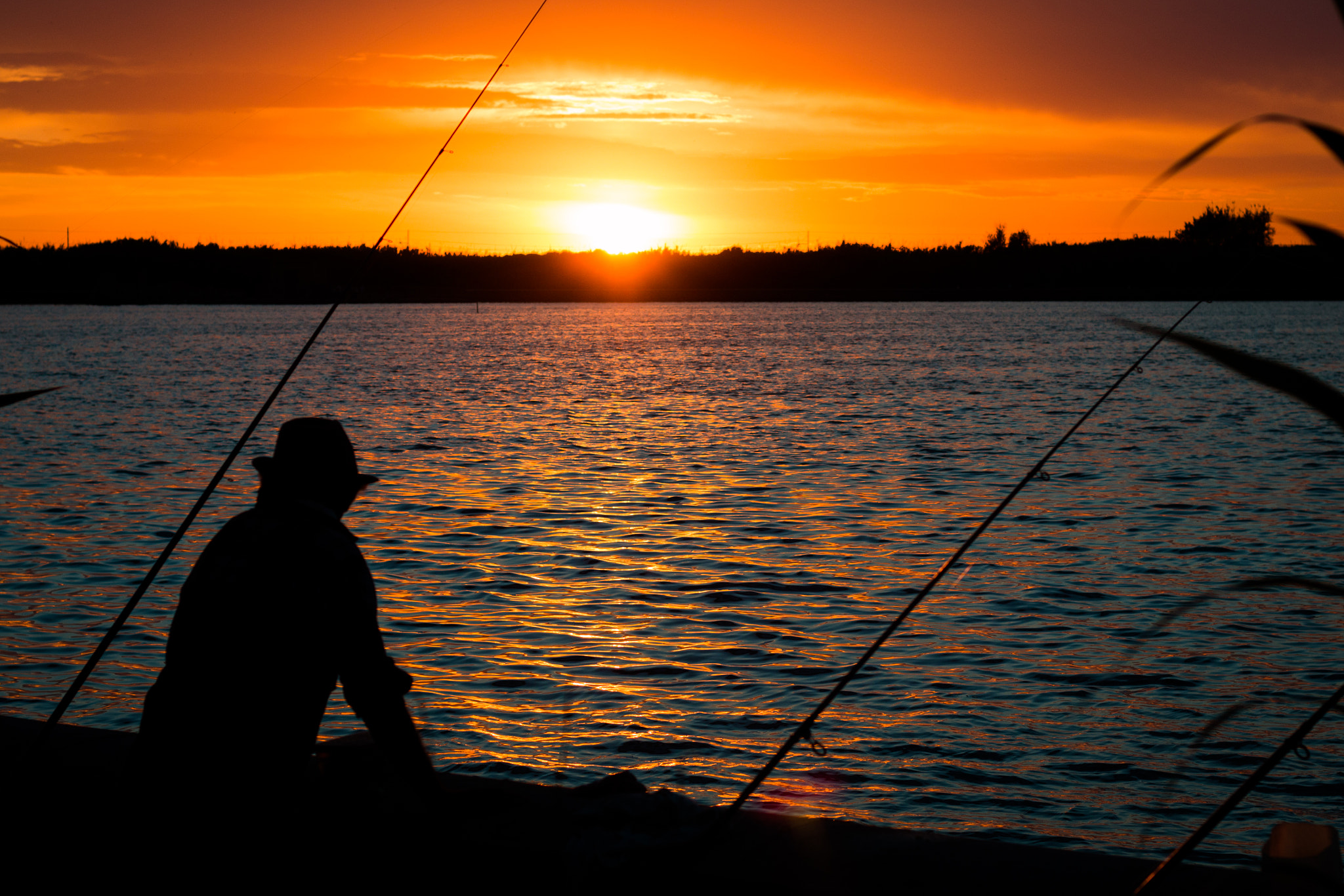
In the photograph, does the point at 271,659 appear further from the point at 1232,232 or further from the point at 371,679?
the point at 1232,232

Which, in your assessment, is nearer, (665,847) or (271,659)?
(271,659)

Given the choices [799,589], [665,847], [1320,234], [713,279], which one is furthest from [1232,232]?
[713,279]

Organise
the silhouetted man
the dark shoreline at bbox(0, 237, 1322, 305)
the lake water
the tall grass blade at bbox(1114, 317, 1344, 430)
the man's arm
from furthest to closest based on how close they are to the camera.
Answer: the dark shoreline at bbox(0, 237, 1322, 305), the lake water, the man's arm, the silhouetted man, the tall grass blade at bbox(1114, 317, 1344, 430)

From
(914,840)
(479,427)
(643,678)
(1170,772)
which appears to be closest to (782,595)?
(643,678)

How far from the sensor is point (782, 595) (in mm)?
9938

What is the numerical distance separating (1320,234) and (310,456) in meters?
2.30

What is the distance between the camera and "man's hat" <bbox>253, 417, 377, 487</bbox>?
2.91m

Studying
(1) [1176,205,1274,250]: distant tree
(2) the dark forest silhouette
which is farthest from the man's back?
(2) the dark forest silhouette

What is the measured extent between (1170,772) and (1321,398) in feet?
18.8

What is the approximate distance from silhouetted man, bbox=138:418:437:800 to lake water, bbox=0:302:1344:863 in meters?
0.06

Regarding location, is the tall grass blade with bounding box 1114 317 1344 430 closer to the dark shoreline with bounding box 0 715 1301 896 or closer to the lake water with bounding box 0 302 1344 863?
the lake water with bounding box 0 302 1344 863

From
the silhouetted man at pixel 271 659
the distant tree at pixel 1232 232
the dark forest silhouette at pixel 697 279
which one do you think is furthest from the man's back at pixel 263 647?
the dark forest silhouette at pixel 697 279

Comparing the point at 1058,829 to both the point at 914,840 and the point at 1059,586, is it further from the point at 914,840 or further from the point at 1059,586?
the point at 1059,586

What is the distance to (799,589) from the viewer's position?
10.2 meters
